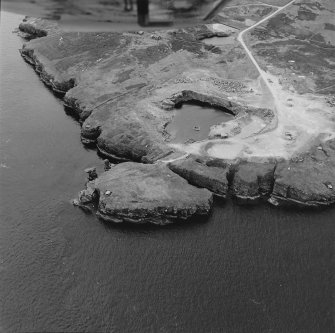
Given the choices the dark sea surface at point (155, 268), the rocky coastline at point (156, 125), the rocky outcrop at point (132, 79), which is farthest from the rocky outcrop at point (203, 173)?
the rocky outcrop at point (132, 79)

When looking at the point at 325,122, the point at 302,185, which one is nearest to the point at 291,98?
the point at 325,122

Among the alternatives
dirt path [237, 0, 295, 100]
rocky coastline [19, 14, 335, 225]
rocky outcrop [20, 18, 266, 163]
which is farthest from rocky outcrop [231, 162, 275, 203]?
dirt path [237, 0, 295, 100]

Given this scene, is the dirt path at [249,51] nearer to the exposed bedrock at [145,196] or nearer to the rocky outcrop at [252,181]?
the rocky outcrop at [252,181]

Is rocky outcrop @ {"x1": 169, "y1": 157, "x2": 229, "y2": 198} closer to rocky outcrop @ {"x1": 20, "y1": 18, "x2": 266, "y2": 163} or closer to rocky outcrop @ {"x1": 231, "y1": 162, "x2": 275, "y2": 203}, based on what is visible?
rocky outcrop @ {"x1": 231, "y1": 162, "x2": 275, "y2": 203}

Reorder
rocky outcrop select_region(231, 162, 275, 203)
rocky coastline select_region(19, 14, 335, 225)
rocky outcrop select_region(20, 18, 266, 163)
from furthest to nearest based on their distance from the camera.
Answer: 1. rocky outcrop select_region(20, 18, 266, 163)
2. rocky outcrop select_region(231, 162, 275, 203)
3. rocky coastline select_region(19, 14, 335, 225)

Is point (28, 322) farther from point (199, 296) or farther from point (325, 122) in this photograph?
point (325, 122)

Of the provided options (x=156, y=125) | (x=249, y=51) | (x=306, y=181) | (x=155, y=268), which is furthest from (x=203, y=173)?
(x=249, y=51)
